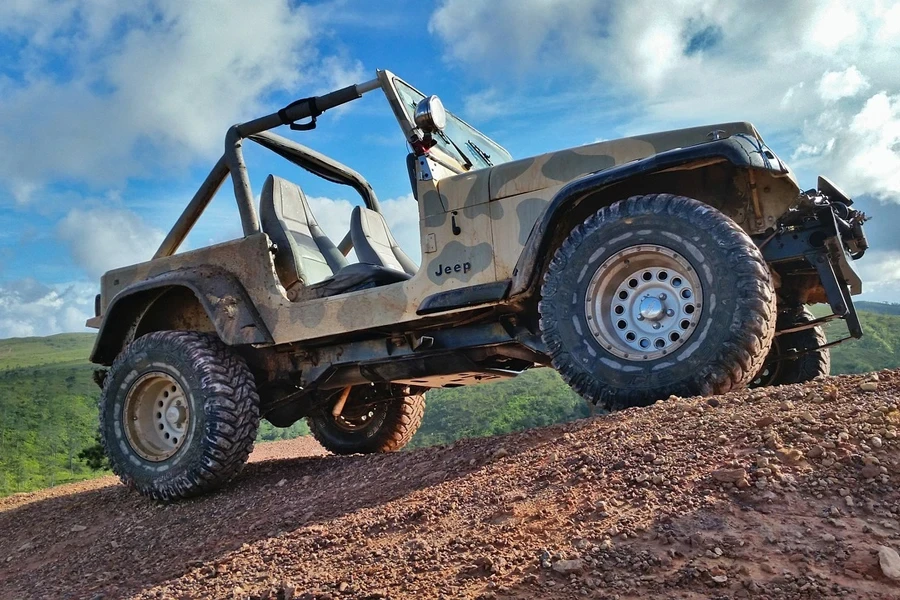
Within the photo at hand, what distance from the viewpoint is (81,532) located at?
4988 mm

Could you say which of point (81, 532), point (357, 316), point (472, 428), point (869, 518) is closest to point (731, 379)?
point (869, 518)

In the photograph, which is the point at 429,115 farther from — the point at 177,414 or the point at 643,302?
the point at 177,414

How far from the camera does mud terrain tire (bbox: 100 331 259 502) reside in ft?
16.3

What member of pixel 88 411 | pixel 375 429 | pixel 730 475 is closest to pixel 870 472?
pixel 730 475

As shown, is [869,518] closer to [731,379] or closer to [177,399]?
[731,379]

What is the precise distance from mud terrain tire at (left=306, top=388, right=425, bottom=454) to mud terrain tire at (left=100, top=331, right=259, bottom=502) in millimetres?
1641

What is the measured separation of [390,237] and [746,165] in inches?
139

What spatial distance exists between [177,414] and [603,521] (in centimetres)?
381

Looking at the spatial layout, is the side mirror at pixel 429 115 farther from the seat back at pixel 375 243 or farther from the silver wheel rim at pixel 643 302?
the silver wheel rim at pixel 643 302

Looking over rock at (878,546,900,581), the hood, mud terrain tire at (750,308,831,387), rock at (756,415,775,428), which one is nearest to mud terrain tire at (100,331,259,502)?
the hood

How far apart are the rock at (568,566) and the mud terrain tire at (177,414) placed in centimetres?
325

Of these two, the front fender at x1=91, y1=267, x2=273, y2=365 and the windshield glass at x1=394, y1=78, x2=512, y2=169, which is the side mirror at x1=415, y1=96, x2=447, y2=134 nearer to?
the windshield glass at x1=394, y1=78, x2=512, y2=169

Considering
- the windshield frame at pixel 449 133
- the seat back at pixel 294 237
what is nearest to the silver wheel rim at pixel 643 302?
the windshield frame at pixel 449 133

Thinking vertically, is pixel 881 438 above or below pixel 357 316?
below
